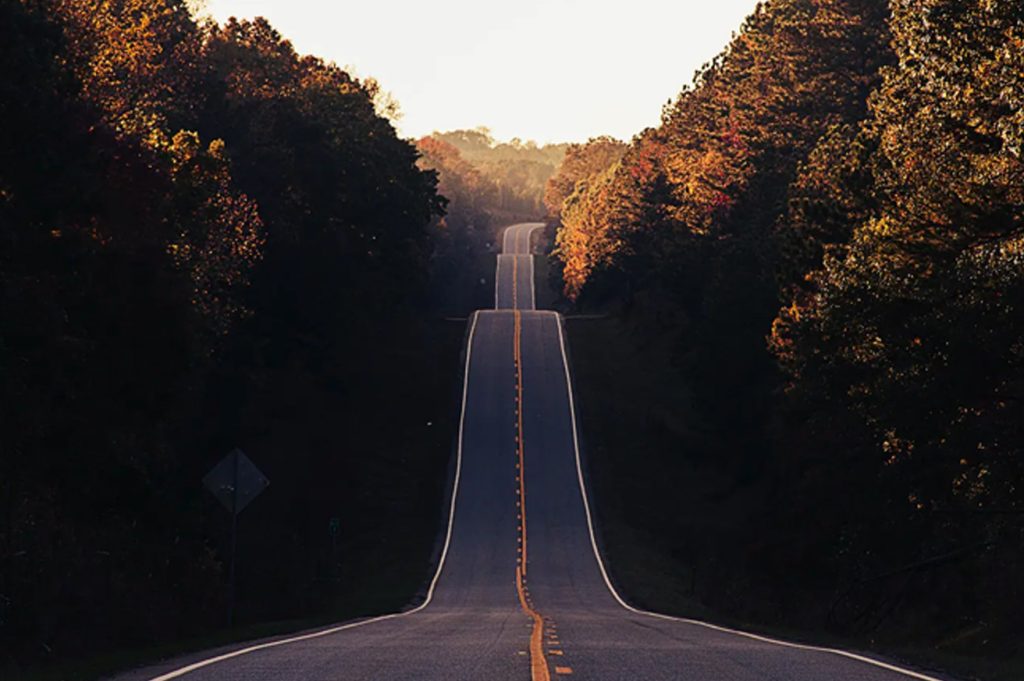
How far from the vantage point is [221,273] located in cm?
4909

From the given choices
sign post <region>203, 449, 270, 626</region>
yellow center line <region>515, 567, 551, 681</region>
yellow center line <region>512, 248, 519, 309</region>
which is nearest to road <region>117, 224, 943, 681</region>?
yellow center line <region>515, 567, 551, 681</region>

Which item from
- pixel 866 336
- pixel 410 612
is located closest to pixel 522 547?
pixel 410 612

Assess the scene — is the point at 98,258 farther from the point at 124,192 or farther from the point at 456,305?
the point at 456,305

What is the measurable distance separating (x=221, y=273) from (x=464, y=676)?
34583 mm

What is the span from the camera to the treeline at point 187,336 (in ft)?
102

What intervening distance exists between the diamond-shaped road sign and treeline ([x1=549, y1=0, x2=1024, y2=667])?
11.8 m

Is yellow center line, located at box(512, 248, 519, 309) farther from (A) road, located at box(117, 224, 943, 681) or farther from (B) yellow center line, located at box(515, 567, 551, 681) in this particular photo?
(B) yellow center line, located at box(515, 567, 551, 681)

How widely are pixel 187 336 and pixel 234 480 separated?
11.0 metres

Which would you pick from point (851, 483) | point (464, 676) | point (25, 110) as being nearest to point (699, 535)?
point (851, 483)

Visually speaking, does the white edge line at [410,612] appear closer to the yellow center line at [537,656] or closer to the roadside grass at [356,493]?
the roadside grass at [356,493]

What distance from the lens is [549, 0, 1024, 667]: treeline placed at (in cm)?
2703

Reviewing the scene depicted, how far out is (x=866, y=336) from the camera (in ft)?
96.2

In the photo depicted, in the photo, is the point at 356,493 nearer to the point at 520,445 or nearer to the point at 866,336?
the point at 520,445

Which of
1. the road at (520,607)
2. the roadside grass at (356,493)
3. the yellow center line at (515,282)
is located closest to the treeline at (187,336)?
the roadside grass at (356,493)
